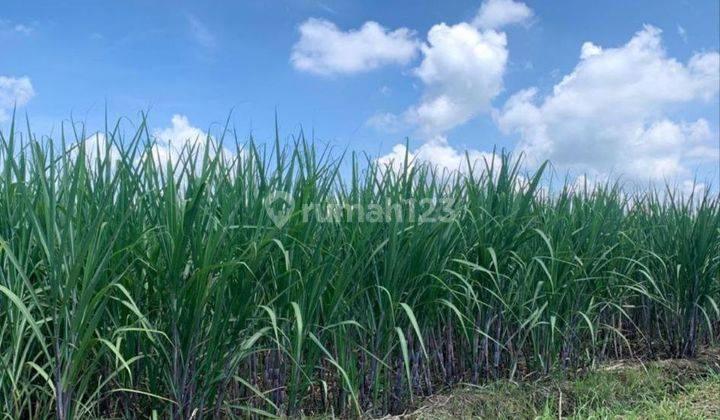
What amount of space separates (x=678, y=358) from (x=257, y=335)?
316 centimetres

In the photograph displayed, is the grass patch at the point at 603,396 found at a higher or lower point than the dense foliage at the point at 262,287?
lower

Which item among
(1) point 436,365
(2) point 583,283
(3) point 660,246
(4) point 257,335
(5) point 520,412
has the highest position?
(3) point 660,246

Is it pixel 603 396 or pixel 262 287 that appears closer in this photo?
pixel 262 287

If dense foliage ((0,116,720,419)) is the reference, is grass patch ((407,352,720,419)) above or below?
below

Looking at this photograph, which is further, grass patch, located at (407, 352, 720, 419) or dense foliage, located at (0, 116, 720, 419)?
grass patch, located at (407, 352, 720, 419)

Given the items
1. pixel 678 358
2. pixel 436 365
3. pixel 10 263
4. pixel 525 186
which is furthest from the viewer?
pixel 678 358

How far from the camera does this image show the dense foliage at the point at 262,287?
6.48 ft

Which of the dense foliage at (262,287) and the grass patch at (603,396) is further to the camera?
the grass patch at (603,396)

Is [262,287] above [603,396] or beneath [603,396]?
above

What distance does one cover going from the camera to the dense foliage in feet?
6.48

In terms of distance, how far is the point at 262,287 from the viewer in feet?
7.45

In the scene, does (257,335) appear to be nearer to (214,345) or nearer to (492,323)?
(214,345)

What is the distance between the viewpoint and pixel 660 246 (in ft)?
13.8

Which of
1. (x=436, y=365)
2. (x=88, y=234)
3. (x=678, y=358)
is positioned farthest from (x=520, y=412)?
(x=88, y=234)
